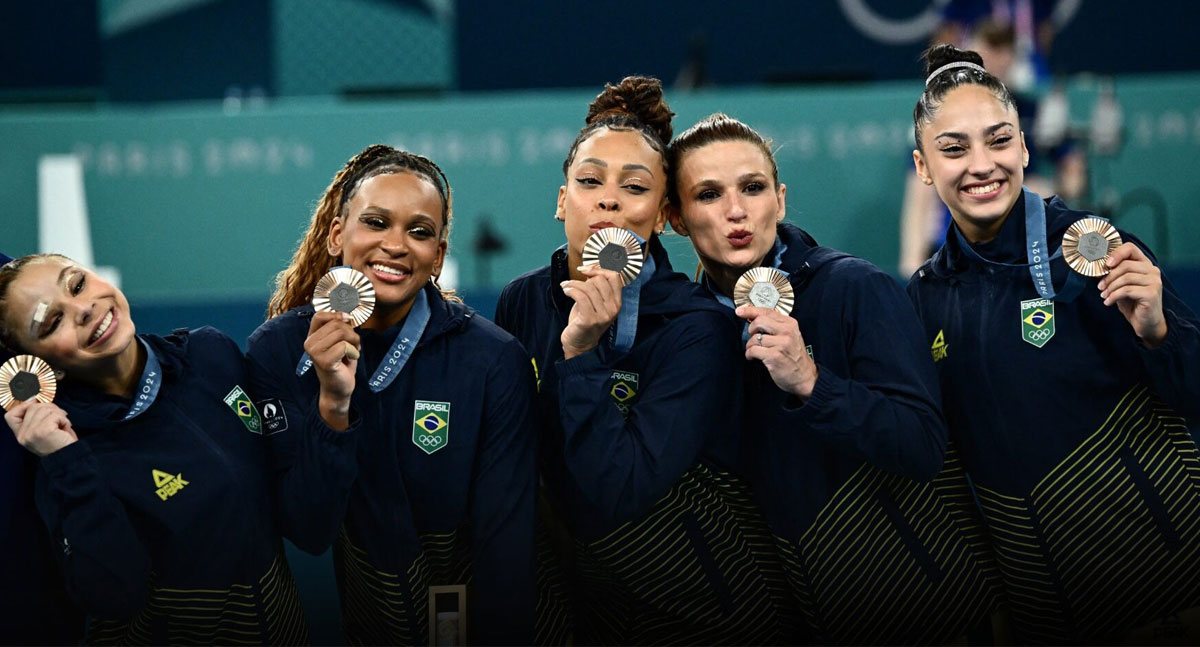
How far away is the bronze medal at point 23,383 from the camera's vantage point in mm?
2938

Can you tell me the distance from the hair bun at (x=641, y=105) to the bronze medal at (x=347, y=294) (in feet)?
3.15

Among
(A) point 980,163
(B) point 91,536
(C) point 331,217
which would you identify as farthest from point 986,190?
(B) point 91,536

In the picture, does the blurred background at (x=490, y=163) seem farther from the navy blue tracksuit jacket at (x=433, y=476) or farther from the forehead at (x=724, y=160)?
the navy blue tracksuit jacket at (x=433, y=476)

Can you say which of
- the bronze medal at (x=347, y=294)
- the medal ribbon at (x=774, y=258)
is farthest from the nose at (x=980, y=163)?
the bronze medal at (x=347, y=294)

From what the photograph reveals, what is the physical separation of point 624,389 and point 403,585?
0.77 metres

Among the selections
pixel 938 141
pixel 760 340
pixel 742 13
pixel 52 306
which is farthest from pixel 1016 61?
pixel 52 306

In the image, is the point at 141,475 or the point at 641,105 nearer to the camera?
the point at 141,475

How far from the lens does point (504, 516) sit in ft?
10.5

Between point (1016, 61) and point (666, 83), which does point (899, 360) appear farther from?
point (666, 83)

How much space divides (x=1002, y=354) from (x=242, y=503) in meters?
1.96

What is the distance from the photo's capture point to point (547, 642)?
339 centimetres

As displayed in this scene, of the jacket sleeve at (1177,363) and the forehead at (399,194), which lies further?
the forehead at (399,194)

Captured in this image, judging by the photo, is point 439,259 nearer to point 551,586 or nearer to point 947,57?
point 551,586

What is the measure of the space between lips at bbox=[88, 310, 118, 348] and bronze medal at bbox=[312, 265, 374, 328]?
507 millimetres
